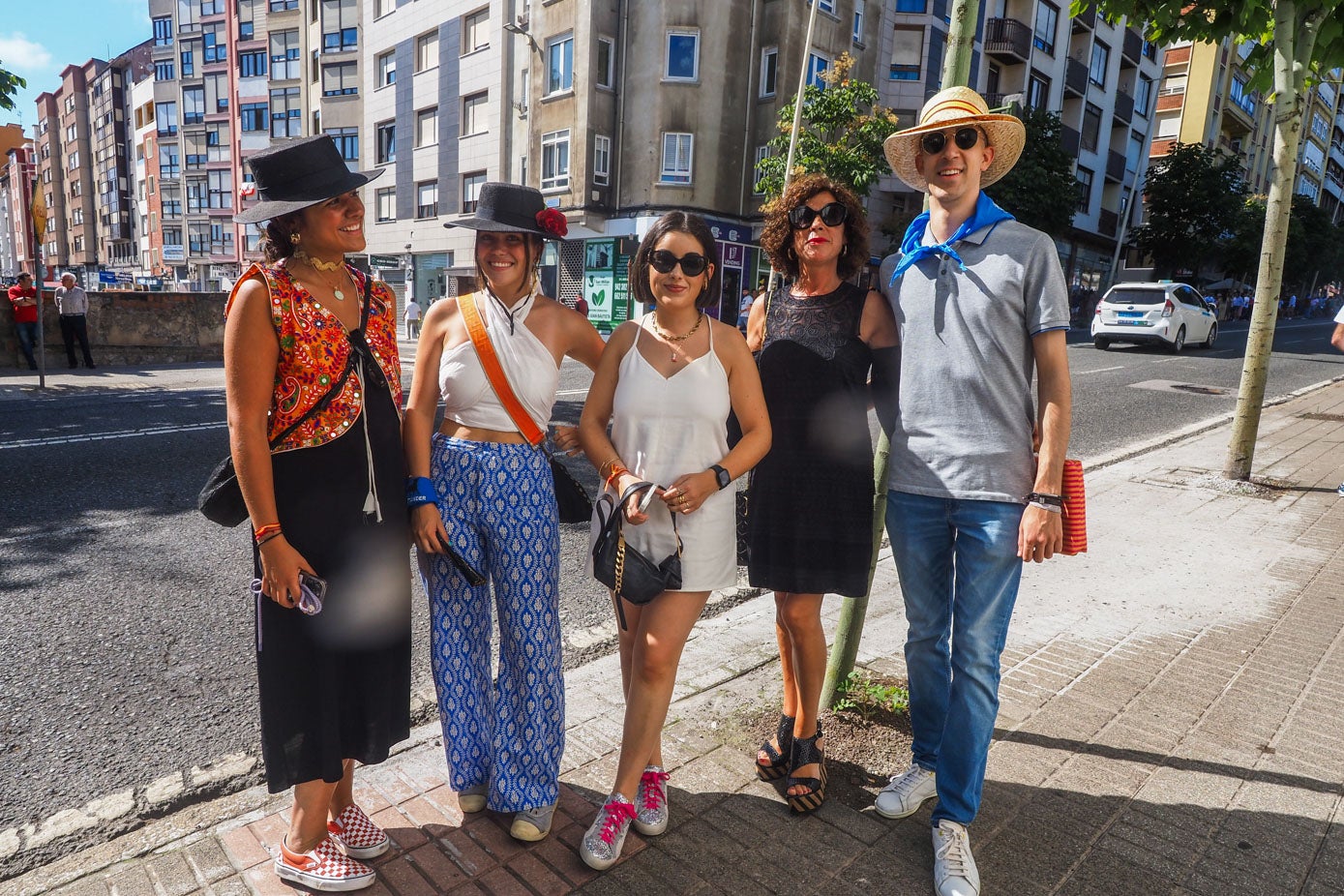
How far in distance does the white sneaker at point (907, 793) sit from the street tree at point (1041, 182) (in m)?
28.5

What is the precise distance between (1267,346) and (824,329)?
21.8ft

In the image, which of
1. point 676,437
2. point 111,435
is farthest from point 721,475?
point 111,435

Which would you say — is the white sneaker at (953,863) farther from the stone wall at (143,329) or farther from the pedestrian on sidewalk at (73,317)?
the pedestrian on sidewalk at (73,317)

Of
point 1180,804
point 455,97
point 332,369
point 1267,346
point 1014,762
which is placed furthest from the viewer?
point 455,97

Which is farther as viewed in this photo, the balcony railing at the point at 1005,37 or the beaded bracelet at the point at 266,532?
the balcony railing at the point at 1005,37

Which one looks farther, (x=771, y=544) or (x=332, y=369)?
(x=771, y=544)

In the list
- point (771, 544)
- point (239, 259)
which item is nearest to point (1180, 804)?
point (771, 544)

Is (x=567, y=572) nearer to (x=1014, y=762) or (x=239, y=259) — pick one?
(x=1014, y=762)

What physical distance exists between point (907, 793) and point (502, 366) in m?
1.84

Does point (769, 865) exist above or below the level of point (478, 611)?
below

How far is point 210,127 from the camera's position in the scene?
188ft

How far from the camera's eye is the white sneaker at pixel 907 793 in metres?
2.63

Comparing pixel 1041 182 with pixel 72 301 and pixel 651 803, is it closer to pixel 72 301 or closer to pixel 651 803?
pixel 72 301

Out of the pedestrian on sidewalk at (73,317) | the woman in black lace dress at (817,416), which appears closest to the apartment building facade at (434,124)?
the pedestrian on sidewalk at (73,317)
